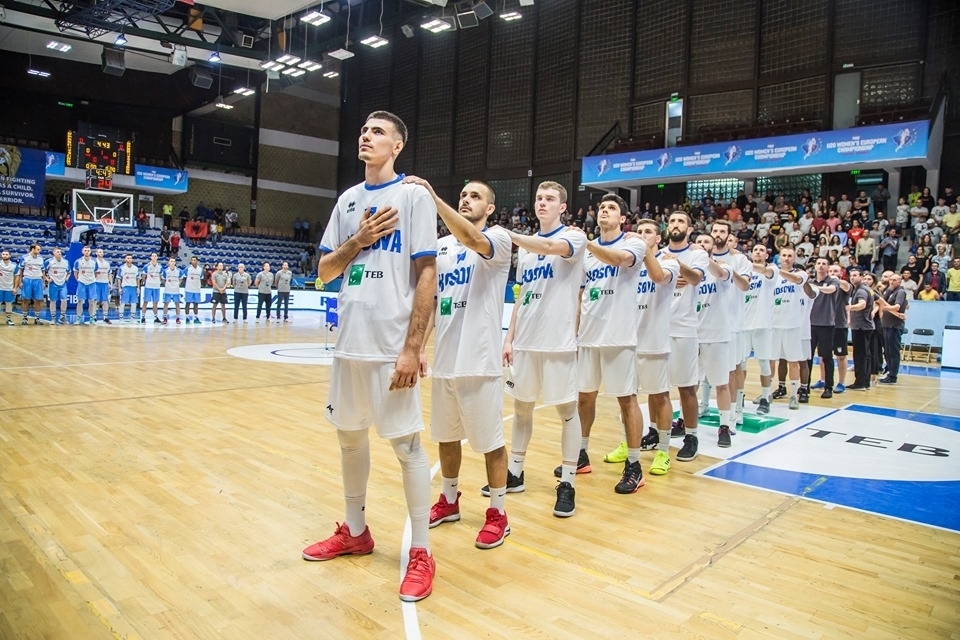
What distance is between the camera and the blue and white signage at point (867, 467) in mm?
4375

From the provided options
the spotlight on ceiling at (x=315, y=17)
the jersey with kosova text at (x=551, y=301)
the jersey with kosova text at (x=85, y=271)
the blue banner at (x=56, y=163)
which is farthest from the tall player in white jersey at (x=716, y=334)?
the blue banner at (x=56, y=163)

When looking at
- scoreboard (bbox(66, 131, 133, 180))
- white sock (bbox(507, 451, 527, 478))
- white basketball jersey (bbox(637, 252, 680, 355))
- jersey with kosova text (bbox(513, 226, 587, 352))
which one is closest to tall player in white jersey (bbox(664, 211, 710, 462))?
white basketball jersey (bbox(637, 252, 680, 355))

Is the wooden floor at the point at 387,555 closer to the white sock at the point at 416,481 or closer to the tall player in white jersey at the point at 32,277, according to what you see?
the white sock at the point at 416,481

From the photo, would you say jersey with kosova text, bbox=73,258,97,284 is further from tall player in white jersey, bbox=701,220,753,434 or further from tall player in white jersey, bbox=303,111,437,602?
tall player in white jersey, bbox=303,111,437,602

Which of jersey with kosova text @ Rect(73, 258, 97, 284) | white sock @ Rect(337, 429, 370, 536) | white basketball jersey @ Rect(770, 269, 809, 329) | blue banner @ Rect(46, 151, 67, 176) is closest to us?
white sock @ Rect(337, 429, 370, 536)

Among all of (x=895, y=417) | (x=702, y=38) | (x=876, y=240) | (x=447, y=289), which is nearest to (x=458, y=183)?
(x=702, y=38)

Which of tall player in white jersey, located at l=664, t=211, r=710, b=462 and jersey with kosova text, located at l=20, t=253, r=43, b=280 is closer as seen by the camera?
tall player in white jersey, located at l=664, t=211, r=710, b=462

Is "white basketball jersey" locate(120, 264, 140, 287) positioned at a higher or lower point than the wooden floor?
higher

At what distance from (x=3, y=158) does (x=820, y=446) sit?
26781 mm

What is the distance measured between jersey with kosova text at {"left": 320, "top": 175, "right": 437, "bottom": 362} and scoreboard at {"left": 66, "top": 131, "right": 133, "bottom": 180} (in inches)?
905

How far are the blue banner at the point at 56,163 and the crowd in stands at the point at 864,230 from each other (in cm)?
1901

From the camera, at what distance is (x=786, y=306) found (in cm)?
770

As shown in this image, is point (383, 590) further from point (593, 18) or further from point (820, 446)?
point (593, 18)

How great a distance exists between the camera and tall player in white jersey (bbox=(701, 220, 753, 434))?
5629 millimetres
